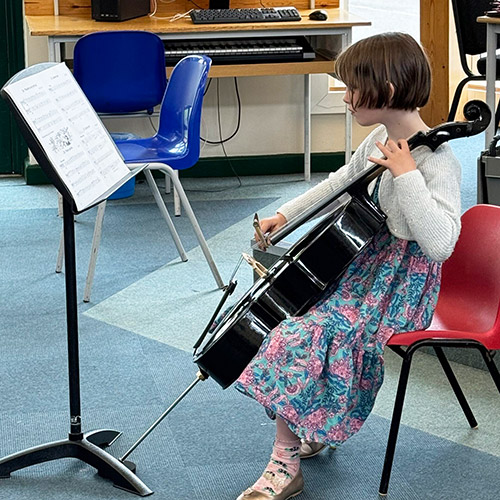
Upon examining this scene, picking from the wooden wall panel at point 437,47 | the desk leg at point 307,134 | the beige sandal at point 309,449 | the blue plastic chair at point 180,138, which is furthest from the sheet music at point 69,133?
the wooden wall panel at point 437,47

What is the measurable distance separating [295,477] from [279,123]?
318 centimetres

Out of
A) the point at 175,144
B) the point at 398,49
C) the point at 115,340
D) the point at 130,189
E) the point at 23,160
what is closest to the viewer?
the point at 398,49

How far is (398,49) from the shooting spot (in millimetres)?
1927

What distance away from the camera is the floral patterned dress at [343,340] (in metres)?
1.94

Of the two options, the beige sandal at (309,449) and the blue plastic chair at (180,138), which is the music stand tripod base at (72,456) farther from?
the blue plastic chair at (180,138)

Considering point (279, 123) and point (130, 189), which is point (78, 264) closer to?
point (130, 189)

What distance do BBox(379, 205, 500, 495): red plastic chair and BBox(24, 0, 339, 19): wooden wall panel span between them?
9.46 feet

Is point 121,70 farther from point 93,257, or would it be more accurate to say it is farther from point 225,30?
point 93,257

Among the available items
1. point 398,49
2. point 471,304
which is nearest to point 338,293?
point 471,304

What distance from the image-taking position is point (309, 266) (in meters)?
1.92

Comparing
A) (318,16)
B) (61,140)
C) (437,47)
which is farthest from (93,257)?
(437,47)

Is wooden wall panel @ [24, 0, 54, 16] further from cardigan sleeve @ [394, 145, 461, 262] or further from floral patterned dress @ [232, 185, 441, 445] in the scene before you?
cardigan sleeve @ [394, 145, 461, 262]

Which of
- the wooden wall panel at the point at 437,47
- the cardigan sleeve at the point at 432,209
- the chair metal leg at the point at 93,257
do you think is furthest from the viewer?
the wooden wall panel at the point at 437,47

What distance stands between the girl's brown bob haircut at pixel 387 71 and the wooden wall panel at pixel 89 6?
290 centimetres
